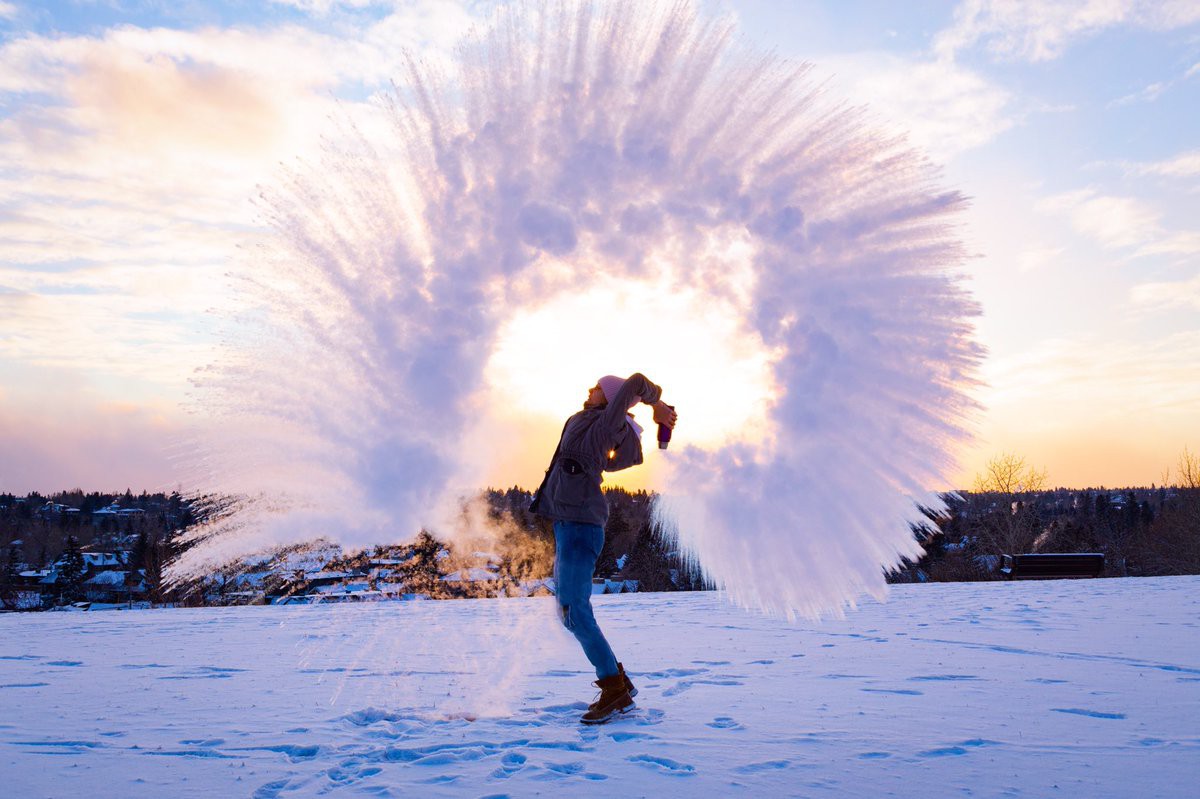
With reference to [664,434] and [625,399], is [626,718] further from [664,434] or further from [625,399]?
[625,399]

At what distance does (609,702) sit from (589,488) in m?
1.22

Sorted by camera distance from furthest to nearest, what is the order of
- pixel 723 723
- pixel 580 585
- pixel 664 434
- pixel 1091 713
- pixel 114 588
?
1. pixel 114 588
2. pixel 664 434
3. pixel 580 585
4. pixel 1091 713
5. pixel 723 723

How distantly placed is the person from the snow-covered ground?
0.51 meters

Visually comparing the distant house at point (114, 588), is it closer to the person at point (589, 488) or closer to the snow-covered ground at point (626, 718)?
the snow-covered ground at point (626, 718)

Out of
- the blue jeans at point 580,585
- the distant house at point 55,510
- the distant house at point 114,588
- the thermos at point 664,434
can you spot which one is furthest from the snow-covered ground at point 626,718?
the distant house at point 55,510

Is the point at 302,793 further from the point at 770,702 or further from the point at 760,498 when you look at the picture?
the point at 760,498

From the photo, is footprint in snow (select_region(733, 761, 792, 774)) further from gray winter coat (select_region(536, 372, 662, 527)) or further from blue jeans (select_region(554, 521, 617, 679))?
gray winter coat (select_region(536, 372, 662, 527))

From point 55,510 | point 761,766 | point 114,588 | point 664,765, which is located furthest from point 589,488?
point 55,510

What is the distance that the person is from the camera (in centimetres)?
483

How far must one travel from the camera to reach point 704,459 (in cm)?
809

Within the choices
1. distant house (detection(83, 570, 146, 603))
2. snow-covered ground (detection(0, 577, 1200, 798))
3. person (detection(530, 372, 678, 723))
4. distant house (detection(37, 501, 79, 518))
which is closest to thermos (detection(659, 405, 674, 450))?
person (detection(530, 372, 678, 723))

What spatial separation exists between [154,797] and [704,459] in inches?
223

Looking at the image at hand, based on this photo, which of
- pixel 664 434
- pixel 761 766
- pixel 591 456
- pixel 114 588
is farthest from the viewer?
pixel 114 588

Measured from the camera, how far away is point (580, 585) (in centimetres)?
484
